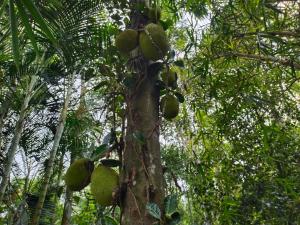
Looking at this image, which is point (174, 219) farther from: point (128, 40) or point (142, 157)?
point (128, 40)

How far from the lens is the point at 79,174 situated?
48.2 inches

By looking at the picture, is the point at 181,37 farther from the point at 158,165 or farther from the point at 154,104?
the point at 158,165

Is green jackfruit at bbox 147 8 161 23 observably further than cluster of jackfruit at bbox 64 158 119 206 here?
Yes

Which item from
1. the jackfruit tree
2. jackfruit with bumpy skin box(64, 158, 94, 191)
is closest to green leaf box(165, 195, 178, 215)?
the jackfruit tree

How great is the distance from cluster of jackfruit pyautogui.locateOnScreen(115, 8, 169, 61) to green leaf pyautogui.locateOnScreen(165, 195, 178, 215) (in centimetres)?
56

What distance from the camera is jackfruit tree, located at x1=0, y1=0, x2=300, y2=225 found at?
3.45 ft

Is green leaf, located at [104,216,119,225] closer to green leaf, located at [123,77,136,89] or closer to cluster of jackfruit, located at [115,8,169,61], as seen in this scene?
green leaf, located at [123,77,136,89]

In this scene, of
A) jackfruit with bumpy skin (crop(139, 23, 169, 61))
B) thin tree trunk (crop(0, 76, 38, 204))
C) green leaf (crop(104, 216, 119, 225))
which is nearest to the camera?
green leaf (crop(104, 216, 119, 225))

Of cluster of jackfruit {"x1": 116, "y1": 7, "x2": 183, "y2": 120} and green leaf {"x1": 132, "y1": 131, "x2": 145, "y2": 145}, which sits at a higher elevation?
cluster of jackfruit {"x1": 116, "y1": 7, "x2": 183, "y2": 120}

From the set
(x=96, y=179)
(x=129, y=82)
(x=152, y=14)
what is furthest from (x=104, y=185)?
(x=152, y=14)

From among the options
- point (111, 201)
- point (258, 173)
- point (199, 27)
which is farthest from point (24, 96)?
point (111, 201)

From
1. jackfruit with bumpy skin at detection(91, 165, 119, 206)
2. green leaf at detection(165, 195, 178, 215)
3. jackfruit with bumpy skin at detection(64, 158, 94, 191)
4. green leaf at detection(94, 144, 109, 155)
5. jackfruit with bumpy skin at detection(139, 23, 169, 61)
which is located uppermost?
jackfruit with bumpy skin at detection(139, 23, 169, 61)

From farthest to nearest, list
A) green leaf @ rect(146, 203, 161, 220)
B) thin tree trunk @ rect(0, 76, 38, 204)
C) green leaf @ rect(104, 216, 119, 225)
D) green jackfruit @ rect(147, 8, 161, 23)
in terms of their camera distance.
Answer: thin tree trunk @ rect(0, 76, 38, 204), green jackfruit @ rect(147, 8, 161, 23), green leaf @ rect(104, 216, 119, 225), green leaf @ rect(146, 203, 161, 220)

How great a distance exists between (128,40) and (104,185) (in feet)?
1.94
